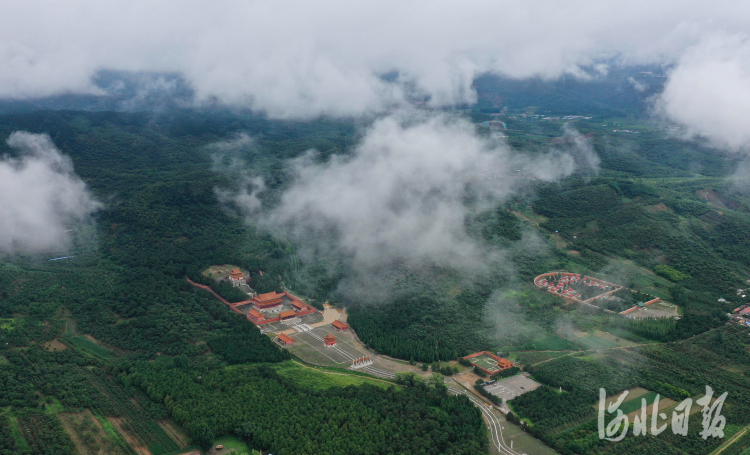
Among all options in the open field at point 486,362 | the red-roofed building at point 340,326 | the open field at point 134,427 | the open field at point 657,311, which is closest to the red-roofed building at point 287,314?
the red-roofed building at point 340,326

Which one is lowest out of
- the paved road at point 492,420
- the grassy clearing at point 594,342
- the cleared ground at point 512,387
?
the paved road at point 492,420

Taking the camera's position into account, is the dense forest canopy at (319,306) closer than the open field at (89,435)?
No

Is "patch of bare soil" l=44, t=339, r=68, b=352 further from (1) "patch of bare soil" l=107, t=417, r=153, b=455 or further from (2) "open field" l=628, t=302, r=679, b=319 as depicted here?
(2) "open field" l=628, t=302, r=679, b=319

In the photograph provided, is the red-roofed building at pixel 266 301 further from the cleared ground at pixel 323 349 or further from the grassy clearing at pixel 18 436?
the grassy clearing at pixel 18 436

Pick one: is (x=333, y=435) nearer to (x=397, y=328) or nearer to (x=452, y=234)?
Answer: (x=397, y=328)

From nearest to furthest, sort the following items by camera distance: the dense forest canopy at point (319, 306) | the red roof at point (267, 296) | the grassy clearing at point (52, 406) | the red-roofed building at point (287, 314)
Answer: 1. the grassy clearing at point (52, 406)
2. the dense forest canopy at point (319, 306)
3. the red-roofed building at point (287, 314)
4. the red roof at point (267, 296)

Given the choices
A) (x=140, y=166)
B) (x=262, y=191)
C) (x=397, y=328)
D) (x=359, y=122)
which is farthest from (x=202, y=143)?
(x=397, y=328)

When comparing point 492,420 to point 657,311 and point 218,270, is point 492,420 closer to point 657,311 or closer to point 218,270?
point 657,311
